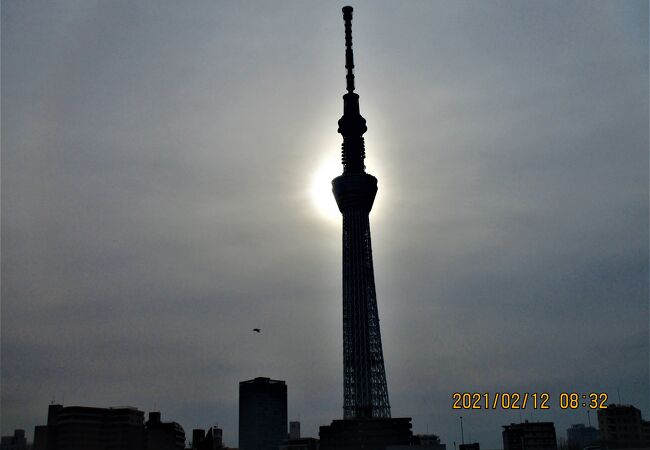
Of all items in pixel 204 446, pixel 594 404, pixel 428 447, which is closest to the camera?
pixel 204 446

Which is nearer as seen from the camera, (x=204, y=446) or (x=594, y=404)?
(x=204, y=446)

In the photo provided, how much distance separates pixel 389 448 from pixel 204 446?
332ft

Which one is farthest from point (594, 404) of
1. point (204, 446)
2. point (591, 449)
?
point (204, 446)

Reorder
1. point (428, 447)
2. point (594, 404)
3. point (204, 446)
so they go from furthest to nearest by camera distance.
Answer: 1. point (428, 447)
2. point (594, 404)
3. point (204, 446)

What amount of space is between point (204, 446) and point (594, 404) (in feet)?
266

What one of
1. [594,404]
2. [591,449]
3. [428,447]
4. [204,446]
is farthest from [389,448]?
[204,446]

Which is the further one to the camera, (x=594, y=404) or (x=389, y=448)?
(x=389, y=448)

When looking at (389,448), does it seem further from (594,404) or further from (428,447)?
(594,404)

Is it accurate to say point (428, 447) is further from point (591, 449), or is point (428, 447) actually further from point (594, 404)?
point (594, 404)

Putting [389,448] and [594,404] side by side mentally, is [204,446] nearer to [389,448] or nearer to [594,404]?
[594,404]

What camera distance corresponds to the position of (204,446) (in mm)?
93750

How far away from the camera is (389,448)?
18525 cm

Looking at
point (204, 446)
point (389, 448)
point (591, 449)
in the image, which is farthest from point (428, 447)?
point (204, 446)

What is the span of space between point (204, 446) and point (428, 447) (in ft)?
334
